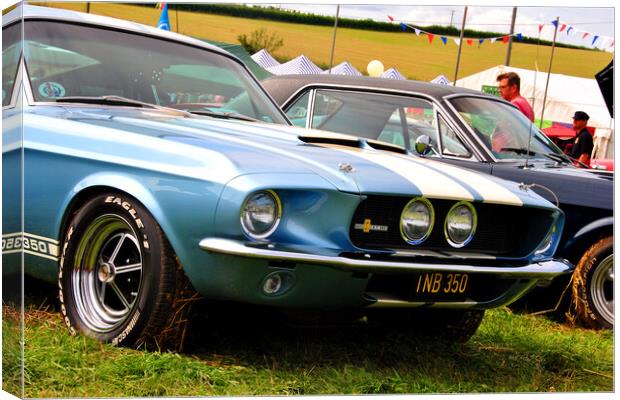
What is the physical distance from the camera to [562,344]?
4875mm

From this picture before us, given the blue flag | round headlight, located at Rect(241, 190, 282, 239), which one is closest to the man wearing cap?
the blue flag

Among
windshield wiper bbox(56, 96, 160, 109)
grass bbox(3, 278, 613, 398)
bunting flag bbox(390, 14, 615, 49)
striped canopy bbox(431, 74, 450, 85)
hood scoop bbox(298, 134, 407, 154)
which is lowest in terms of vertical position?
grass bbox(3, 278, 613, 398)

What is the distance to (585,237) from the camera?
5520 mm

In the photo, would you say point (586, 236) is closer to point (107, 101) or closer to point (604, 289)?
point (604, 289)

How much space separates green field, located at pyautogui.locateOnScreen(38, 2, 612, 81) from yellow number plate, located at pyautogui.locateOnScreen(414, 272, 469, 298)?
4.51 feet

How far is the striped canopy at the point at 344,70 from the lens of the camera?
17.2ft

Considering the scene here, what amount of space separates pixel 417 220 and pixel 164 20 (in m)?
1.50

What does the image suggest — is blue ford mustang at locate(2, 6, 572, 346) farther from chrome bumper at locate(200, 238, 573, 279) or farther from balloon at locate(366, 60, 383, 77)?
balloon at locate(366, 60, 383, 77)

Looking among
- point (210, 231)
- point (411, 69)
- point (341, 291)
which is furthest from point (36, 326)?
point (411, 69)

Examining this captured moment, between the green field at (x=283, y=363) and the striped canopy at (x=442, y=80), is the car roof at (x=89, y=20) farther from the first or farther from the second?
the striped canopy at (x=442, y=80)

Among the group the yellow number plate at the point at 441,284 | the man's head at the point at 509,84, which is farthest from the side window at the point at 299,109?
the yellow number plate at the point at 441,284

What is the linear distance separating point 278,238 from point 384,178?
0.48 meters

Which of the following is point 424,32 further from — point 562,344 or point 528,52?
point 562,344

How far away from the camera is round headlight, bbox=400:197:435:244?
3.72 m
